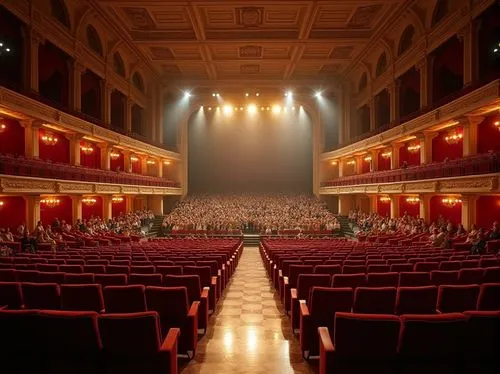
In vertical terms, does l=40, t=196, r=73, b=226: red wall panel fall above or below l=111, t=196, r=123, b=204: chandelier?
below

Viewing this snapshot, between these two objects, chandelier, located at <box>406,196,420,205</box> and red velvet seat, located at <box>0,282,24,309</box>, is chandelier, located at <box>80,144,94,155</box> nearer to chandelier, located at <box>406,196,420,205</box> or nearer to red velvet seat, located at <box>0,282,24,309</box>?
chandelier, located at <box>406,196,420,205</box>

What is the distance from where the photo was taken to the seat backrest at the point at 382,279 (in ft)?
19.2

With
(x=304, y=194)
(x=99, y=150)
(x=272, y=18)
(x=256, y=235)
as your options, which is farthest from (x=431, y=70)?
(x=99, y=150)

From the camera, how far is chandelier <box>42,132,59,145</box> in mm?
19719

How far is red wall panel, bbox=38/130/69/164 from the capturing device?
67.3 feet

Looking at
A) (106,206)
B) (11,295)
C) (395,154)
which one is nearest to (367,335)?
(11,295)

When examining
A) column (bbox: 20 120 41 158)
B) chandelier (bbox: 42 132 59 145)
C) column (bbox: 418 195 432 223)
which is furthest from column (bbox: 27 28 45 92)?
column (bbox: 418 195 432 223)

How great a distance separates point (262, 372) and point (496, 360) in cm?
241

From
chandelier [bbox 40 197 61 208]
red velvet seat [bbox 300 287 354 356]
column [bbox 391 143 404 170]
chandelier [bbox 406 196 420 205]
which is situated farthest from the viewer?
column [bbox 391 143 404 170]

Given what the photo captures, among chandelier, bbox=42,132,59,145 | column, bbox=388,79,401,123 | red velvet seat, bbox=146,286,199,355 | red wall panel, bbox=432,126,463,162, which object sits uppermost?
column, bbox=388,79,401,123

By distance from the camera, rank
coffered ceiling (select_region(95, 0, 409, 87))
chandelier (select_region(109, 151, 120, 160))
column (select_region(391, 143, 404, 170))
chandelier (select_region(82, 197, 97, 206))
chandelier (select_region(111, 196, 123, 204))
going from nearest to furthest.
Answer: coffered ceiling (select_region(95, 0, 409, 87)) < chandelier (select_region(82, 197, 97, 206)) < column (select_region(391, 143, 404, 170)) < chandelier (select_region(109, 151, 120, 160)) < chandelier (select_region(111, 196, 123, 204))

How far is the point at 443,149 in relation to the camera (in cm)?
2083

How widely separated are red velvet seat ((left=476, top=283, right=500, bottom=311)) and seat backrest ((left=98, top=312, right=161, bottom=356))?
3.57 m

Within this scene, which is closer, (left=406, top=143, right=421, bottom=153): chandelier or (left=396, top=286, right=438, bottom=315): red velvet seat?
(left=396, top=286, right=438, bottom=315): red velvet seat
